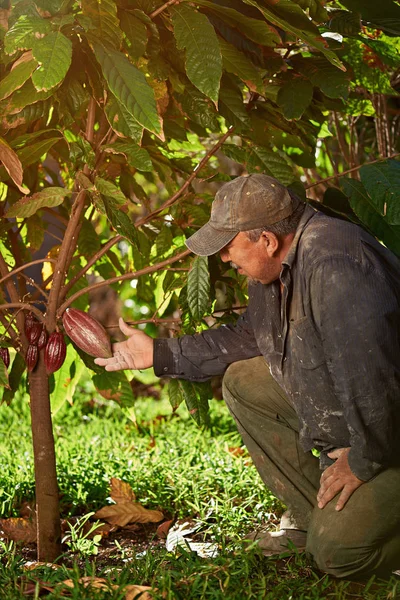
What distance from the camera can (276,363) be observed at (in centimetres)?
240

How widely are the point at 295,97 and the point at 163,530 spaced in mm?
1372

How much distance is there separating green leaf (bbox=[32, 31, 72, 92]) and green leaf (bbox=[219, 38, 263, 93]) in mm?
504

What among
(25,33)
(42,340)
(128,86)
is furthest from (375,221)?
(25,33)

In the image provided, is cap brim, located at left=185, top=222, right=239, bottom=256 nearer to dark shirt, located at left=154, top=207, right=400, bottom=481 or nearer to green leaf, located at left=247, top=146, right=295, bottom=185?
dark shirt, located at left=154, top=207, right=400, bottom=481

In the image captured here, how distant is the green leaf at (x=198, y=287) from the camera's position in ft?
7.68

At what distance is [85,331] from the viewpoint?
2336mm

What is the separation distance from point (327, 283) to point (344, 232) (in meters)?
0.16

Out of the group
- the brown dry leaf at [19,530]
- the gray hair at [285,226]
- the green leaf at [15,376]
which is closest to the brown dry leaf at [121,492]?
the brown dry leaf at [19,530]

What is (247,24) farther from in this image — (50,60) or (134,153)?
(50,60)

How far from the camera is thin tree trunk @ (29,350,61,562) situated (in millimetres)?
2453

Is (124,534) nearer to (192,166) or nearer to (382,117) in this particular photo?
(192,166)

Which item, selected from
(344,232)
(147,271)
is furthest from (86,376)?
(344,232)

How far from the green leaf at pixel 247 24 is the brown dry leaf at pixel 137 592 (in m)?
1.31

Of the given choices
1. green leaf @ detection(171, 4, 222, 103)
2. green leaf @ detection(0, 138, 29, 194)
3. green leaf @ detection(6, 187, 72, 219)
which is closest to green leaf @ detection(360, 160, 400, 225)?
green leaf @ detection(171, 4, 222, 103)
